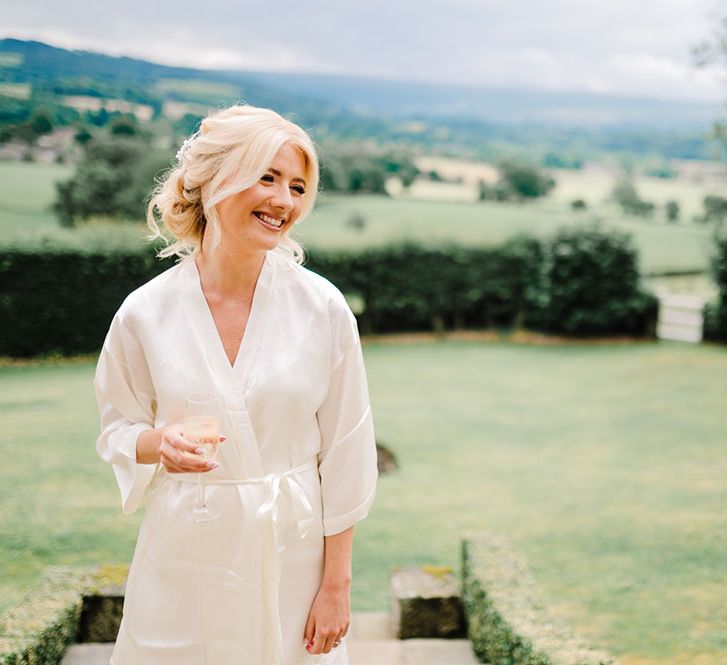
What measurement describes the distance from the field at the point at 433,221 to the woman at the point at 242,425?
30.7 feet

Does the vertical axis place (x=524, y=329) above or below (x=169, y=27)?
below

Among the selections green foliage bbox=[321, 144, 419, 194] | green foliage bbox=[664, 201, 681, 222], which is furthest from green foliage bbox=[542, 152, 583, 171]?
green foliage bbox=[321, 144, 419, 194]

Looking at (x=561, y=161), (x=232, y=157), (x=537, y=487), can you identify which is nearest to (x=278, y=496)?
(x=232, y=157)

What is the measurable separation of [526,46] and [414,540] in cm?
1258

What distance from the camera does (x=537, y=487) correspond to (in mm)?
6754

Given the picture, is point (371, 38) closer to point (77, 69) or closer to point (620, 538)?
point (77, 69)

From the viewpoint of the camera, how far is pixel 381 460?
24.4ft

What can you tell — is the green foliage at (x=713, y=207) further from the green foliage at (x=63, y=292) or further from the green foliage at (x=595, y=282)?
the green foliage at (x=63, y=292)

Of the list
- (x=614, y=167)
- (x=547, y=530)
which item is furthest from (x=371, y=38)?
(x=547, y=530)

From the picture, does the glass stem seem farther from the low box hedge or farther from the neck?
the low box hedge

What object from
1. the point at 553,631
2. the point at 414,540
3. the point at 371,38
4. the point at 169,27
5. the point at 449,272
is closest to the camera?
the point at 553,631

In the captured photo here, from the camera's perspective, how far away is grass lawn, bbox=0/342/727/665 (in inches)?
186

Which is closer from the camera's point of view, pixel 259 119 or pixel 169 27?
pixel 259 119

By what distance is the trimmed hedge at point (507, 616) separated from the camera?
270cm
